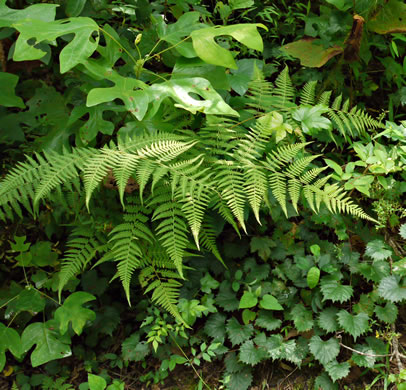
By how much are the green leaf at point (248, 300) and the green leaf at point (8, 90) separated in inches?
58.2

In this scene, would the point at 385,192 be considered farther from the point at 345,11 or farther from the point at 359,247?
the point at 345,11

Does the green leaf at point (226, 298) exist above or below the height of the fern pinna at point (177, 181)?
below

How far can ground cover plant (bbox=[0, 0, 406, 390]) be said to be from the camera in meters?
1.79

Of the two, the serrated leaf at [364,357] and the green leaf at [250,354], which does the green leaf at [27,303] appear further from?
the serrated leaf at [364,357]

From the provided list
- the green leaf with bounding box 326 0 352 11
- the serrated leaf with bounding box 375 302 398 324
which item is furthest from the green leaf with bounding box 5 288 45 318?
the green leaf with bounding box 326 0 352 11

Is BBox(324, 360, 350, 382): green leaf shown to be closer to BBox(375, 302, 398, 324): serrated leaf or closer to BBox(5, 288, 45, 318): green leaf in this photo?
BBox(375, 302, 398, 324): serrated leaf

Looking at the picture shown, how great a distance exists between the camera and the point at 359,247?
228 centimetres

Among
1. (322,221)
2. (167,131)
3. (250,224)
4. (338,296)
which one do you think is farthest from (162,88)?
(338,296)

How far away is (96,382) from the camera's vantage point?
2.06 m

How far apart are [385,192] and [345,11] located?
3.60 feet

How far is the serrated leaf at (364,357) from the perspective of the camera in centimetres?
195

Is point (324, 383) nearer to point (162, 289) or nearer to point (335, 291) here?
point (335, 291)

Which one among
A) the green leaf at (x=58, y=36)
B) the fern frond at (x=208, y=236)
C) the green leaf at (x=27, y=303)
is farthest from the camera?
the green leaf at (x=27, y=303)

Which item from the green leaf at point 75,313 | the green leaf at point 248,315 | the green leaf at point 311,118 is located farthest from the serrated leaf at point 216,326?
the green leaf at point 311,118
